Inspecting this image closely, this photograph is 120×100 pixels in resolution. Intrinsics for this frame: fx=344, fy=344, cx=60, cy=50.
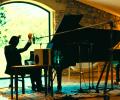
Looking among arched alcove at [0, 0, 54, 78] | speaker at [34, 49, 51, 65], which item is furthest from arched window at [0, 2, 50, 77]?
speaker at [34, 49, 51, 65]

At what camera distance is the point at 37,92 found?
6766 millimetres

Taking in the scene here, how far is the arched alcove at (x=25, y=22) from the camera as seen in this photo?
10.6m

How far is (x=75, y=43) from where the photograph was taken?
21.7ft

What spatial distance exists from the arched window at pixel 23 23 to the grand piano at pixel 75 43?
3871 mm

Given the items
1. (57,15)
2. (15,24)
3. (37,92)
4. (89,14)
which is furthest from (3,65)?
(37,92)

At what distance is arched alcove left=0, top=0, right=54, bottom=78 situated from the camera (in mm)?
10562

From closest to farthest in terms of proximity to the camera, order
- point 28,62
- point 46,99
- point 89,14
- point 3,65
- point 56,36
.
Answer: point 46,99, point 56,36, point 28,62, point 3,65, point 89,14

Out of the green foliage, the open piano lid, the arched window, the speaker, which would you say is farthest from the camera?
the arched window

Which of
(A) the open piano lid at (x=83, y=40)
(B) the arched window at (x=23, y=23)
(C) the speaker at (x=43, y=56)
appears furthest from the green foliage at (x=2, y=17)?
(C) the speaker at (x=43, y=56)

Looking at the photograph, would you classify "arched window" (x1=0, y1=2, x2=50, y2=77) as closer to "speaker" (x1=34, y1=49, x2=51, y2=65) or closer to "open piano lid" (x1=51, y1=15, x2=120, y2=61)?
"open piano lid" (x1=51, y1=15, x2=120, y2=61)

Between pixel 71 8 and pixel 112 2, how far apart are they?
1.44m

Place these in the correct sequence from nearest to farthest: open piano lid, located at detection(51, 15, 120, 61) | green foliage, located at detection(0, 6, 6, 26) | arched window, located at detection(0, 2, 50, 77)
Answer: open piano lid, located at detection(51, 15, 120, 61) < green foliage, located at detection(0, 6, 6, 26) < arched window, located at detection(0, 2, 50, 77)

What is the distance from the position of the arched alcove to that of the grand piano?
378 centimetres

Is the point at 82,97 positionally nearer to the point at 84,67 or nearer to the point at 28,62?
the point at 28,62
